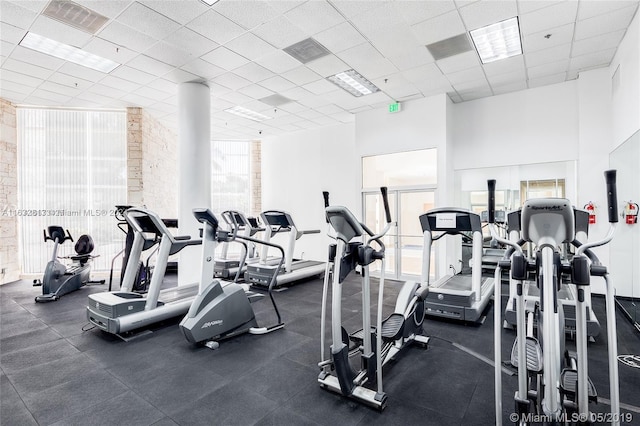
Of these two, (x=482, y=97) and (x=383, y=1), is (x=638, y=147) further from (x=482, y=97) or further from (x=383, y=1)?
(x=383, y=1)

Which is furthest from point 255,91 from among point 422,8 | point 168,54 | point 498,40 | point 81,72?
point 498,40

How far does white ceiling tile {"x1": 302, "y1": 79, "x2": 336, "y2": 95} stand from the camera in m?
5.80

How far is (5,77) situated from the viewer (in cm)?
538

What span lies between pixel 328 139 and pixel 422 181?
3.02m

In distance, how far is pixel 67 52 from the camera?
4.69 m

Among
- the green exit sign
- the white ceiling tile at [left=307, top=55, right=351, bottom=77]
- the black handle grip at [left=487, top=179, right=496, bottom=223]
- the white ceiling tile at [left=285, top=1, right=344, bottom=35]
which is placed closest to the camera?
the black handle grip at [left=487, top=179, right=496, bottom=223]

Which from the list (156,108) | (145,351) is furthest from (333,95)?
(145,351)

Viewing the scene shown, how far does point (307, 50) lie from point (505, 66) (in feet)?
10.7

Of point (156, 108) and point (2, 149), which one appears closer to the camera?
point (2, 149)

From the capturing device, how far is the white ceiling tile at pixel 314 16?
3643 mm

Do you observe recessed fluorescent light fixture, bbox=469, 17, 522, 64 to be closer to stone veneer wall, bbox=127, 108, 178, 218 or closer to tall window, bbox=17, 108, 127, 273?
stone veneer wall, bbox=127, 108, 178, 218

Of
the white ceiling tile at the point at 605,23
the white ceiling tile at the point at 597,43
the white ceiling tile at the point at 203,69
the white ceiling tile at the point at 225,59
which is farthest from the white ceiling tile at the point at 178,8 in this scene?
the white ceiling tile at the point at 597,43

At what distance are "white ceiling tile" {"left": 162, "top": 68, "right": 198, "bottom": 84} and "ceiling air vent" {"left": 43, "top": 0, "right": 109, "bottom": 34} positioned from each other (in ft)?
4.23

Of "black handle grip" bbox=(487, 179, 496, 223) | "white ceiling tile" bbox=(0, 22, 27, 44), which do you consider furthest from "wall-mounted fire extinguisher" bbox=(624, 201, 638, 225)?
"white ceiling tile" bbox=(0, 22, 27, 44)
